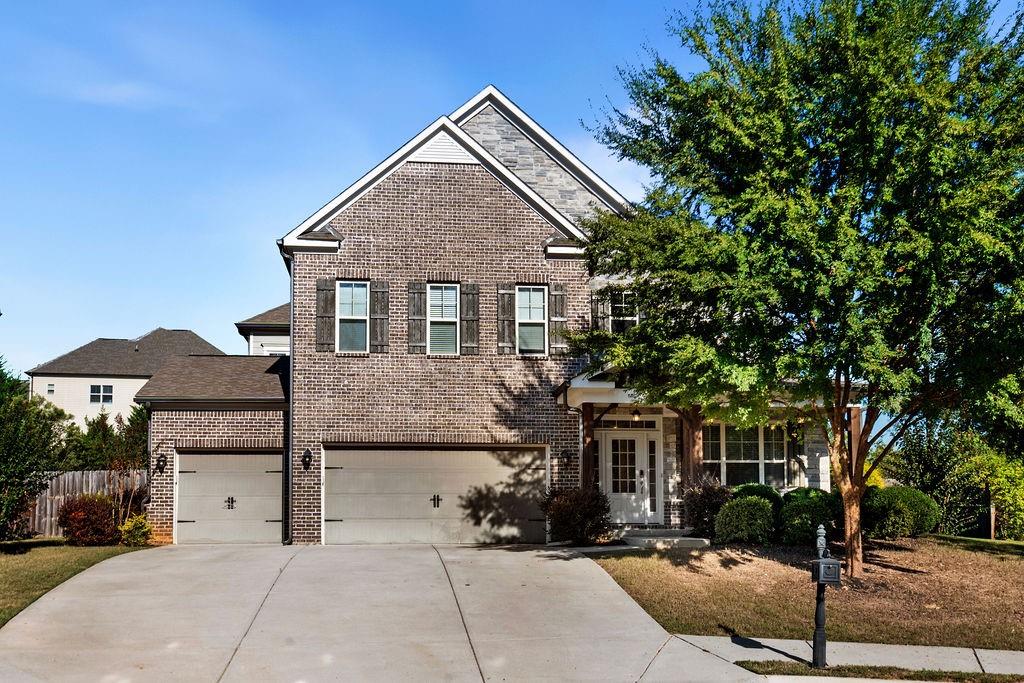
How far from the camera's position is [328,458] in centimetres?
1984

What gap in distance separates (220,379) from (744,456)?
12.2 meters

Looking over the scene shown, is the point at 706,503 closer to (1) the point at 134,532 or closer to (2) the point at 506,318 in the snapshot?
(2) the point at 506,318

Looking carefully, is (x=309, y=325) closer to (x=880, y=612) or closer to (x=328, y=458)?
(x=328, y=458)

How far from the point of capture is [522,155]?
2481 centimetres

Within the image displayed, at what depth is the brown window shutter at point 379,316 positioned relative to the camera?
1984cm

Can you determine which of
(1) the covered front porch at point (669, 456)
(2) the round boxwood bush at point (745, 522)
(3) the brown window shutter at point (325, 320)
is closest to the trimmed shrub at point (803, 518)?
(2) the round boxwood bush at point (745, 522)

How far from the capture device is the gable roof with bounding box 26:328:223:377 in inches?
1997

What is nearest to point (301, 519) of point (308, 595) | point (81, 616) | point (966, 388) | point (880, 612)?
point (308, 595)

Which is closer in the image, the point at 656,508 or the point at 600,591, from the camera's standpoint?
the point at 600,591

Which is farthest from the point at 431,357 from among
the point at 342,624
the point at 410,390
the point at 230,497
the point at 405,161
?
the point at 342,624

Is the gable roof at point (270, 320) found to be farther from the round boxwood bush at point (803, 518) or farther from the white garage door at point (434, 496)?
the round boxwood bush at point (803, 518)

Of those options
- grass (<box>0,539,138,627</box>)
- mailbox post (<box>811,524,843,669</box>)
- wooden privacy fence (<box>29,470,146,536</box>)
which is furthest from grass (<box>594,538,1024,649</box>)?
wooden privacy fence (<box>29,470,146,536</box>)

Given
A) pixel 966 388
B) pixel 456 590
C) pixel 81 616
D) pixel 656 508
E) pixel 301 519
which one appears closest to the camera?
pixel 81 616

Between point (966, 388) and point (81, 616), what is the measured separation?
1246cm
